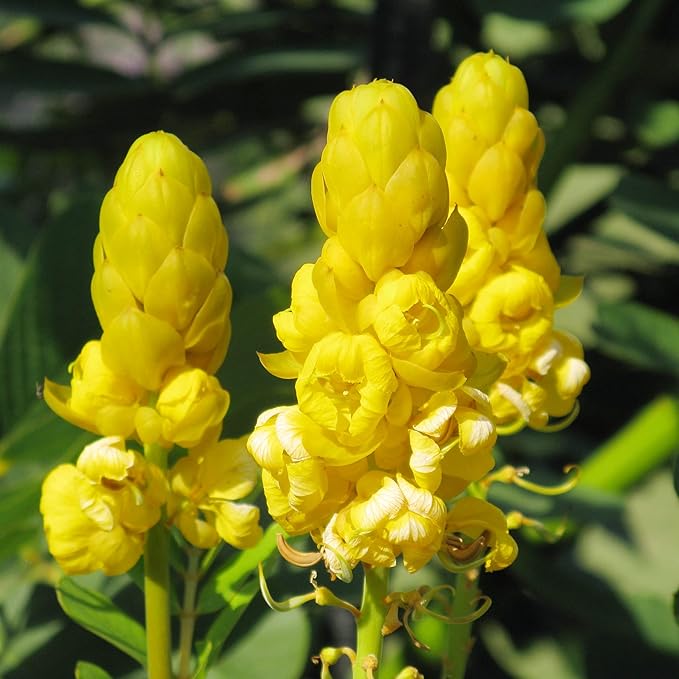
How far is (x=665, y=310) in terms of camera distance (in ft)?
5.75

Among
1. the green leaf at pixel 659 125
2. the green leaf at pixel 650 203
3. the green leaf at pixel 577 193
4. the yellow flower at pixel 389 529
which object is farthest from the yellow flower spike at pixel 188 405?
the green leaf at pixel 577 193

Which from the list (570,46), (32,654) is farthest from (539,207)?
(570,46)

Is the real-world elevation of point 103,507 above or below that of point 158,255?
below

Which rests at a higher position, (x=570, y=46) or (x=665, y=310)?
(x=570, y=46)

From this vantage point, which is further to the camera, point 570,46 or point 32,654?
point 570,46

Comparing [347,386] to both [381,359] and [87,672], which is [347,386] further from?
[87,672]

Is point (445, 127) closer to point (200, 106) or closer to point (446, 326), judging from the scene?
point (446, 326)

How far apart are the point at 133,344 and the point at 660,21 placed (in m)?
1.18

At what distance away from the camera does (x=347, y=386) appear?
60 cm

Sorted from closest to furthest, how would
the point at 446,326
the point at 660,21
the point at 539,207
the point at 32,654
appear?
the point at 446,326
the point at 539,207
the point at 32,654
the point at 660,21

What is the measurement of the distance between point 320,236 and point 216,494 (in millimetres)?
1637

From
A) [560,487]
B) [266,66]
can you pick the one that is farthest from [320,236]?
[560,487]

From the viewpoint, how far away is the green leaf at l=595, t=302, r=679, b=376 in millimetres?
1306

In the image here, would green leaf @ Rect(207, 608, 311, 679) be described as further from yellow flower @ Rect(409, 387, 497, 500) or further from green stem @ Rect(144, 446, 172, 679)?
yellow flower @ Rect(409, 387, 497, 500)
